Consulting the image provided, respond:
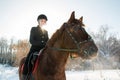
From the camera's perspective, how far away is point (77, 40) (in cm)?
571

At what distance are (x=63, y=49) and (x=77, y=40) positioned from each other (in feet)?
1.61

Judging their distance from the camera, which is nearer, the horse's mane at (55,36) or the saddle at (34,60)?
the horse's mane at (55,36)

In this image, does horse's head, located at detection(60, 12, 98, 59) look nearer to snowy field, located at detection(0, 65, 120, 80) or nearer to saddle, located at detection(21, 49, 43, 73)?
saddle, located at detection(21, 49, 43, 73)

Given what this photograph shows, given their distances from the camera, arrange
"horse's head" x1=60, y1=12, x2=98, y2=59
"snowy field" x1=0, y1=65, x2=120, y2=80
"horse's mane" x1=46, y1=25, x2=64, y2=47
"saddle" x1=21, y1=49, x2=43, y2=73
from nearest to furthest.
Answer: "horse's head" x1=60, y1=12, x2=98, y2=59, "horse's mane" x1=46, y1=25, x2=64, y2=47, "saddle" x1=21, y1=49, x2=43, y2=73, "snowy field" x1=0, y1=65, x2=120, y2=80

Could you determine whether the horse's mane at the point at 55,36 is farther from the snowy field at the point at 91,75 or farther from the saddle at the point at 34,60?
the snowy field at the point at 91,75

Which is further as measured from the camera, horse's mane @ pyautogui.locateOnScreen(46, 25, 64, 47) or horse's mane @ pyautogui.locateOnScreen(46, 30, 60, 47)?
horse's mane @ pyautogui.locateOnScreen(46, 30, 60, 47)

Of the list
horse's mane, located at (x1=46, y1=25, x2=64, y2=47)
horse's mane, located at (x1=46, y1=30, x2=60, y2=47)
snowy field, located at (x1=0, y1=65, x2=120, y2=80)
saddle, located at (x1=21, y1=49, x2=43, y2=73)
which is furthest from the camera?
snowy field, located at (x1=0, y1=65, x2=120, y2=80)

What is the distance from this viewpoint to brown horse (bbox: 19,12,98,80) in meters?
5.65

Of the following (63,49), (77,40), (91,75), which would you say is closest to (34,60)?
(63,49)

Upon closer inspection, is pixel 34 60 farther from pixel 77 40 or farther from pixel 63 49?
pixel 77 40

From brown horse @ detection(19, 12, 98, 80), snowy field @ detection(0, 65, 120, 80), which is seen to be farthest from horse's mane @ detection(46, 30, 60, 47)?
snowy field @ detection(0, 65, 120, 80)

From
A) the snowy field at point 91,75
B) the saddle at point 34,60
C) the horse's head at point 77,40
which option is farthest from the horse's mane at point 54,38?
the snowy field at point 91,75

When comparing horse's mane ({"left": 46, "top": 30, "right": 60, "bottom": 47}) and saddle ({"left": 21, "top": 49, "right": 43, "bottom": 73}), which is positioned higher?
horse's mane ({"left": 46, "top": 30, "right": 60, "bottom": 47})

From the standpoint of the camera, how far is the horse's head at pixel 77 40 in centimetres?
559
